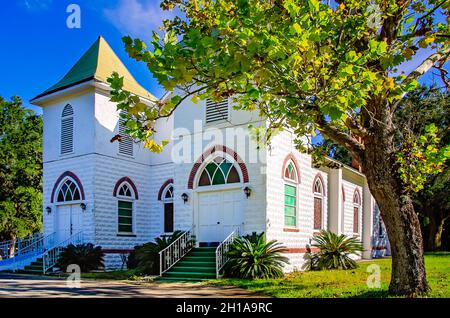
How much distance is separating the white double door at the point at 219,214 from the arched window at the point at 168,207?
17.6ft

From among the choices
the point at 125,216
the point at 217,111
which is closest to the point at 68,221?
the point at 125,216

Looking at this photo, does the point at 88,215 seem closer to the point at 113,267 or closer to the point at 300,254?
the point at 113,267

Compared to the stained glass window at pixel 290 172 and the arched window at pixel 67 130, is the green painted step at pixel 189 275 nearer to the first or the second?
the stained glass window at pixel 290 172

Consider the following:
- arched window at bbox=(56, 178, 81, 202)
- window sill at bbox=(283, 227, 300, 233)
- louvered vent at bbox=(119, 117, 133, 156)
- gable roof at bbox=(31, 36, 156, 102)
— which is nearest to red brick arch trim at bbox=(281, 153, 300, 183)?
window sill at bbox=(283, 227, 300, 233)

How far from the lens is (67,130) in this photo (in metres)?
21.9

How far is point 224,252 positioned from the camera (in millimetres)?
15312

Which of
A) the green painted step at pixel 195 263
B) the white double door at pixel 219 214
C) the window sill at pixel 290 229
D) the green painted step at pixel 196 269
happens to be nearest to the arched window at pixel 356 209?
the window sill at pixel 290 229

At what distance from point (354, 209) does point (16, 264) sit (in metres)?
17.5

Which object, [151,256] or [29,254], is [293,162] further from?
[29,254]

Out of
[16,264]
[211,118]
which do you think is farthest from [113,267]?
[211,118]

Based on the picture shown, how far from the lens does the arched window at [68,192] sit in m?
21.1

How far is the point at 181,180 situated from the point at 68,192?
6589mm

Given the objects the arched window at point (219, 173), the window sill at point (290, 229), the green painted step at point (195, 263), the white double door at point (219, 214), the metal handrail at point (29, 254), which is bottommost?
the metal handrail at point (29, 254)

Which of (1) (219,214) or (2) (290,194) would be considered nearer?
(1) (219,214)
